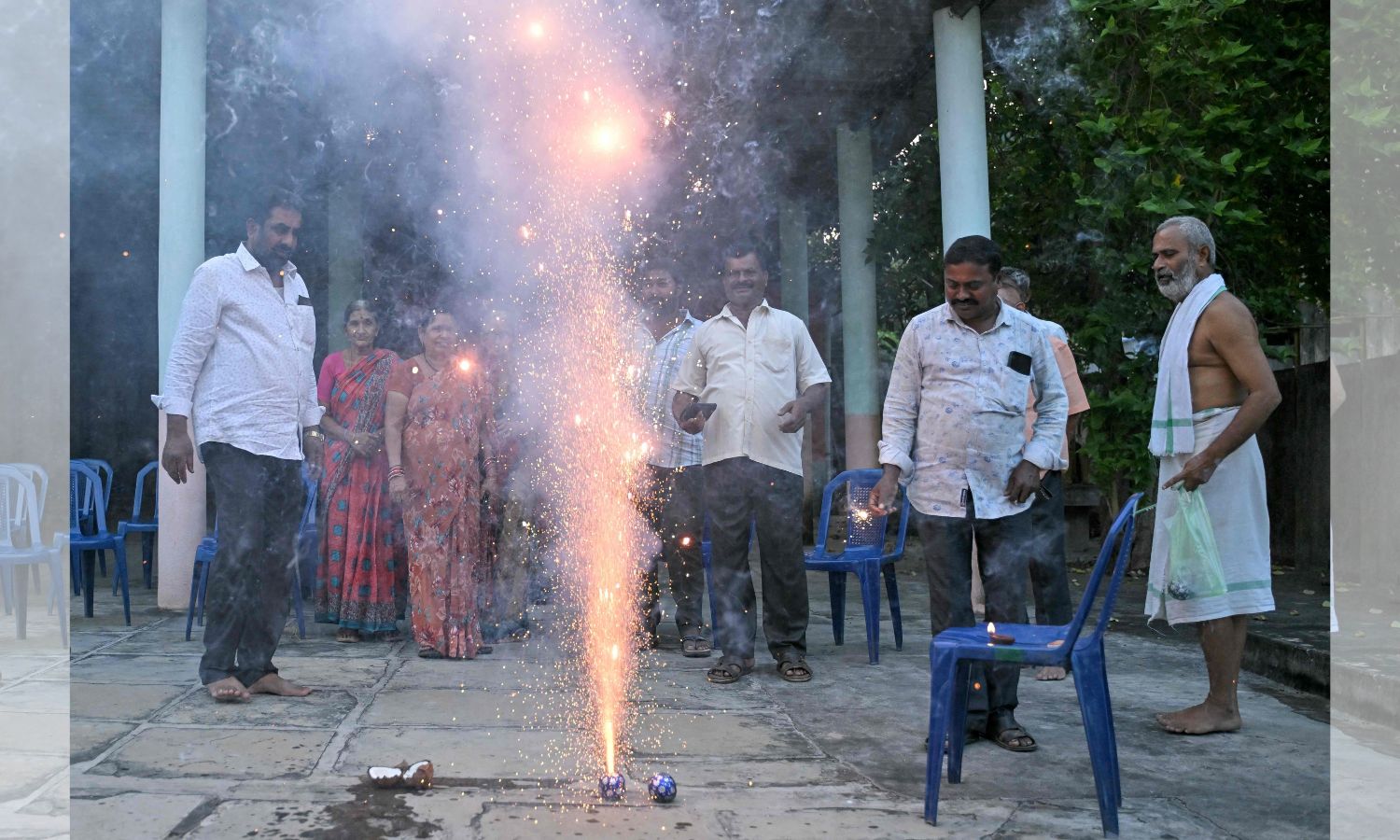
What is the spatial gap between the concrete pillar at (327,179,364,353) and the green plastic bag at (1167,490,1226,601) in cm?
580

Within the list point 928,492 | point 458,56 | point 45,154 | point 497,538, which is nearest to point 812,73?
point 458,56

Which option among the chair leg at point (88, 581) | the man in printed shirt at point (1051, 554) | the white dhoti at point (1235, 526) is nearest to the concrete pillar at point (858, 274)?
the man in printed shirt at point (1051, 554)

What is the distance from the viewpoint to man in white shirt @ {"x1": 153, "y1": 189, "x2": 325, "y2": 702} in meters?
3.97

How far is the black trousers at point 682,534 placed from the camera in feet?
16.9

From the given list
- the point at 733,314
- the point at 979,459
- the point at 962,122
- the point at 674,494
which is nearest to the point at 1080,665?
the point at 979,459

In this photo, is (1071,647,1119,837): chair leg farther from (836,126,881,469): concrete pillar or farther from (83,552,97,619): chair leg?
(836,126,881,469): concrete pillar

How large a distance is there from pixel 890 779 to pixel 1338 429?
254 inches

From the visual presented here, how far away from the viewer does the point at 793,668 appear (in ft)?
14.9

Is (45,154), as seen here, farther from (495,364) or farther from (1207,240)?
(1207,240)

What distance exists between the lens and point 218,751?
3.27 metres

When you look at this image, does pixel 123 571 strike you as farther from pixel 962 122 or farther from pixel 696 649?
pixel 962 122

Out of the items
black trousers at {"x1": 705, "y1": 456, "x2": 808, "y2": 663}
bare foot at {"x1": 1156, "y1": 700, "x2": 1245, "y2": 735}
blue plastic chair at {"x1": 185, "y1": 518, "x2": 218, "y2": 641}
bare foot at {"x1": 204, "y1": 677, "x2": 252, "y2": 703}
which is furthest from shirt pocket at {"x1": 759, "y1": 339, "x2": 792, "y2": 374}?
blue plastic chair at {"x1": 185, "y1": 518, "x2": 218, "y2": 641}

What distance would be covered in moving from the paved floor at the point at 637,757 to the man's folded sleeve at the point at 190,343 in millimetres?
1097

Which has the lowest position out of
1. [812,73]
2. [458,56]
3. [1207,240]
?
[1207,240]
